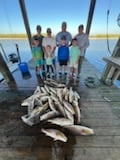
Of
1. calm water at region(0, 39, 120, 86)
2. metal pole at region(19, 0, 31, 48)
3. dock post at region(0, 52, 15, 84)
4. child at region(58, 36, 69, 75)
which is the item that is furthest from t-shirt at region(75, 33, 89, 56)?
metal pole at region(19, 0, 31, 48)

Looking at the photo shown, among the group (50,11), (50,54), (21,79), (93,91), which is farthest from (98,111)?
(50,11)

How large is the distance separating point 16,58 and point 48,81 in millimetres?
2644

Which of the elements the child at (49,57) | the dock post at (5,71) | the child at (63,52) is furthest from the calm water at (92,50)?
the child at (63,52)

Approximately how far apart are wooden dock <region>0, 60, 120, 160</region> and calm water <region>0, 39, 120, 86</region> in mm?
3461

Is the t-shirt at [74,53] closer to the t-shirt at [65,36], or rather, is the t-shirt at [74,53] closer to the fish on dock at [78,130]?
the t-shirt at [65,36]

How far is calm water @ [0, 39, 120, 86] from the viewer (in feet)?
22.8

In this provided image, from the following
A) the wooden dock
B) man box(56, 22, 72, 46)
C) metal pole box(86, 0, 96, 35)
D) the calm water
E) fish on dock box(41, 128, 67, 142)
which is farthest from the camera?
the calm water

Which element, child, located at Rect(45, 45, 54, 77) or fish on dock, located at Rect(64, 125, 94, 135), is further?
child, located at Rect(45, 45, 54, 77)

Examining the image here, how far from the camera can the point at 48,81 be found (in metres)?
4.07

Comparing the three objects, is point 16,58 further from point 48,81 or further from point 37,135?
point 37,135

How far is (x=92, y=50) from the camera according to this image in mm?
10539

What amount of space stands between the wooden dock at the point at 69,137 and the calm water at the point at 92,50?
3461mm

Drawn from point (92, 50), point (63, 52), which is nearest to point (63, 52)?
point (63, 52)

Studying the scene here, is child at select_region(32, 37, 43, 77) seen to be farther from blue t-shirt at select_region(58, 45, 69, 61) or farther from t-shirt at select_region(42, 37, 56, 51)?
blue t-shirt at select_region(58, 45, 69, 61)
